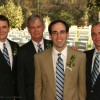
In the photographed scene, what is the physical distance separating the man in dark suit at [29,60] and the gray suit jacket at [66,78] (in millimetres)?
393

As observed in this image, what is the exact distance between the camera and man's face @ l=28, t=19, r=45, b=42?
4.19m

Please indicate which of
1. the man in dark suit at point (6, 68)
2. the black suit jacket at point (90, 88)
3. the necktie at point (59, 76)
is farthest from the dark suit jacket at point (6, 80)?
the black suit jacket at point (90, 88)

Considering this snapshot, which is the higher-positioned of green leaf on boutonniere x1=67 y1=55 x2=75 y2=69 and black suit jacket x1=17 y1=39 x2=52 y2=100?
green leaf on boutonniere x1=67 y1=55 x2=75 y2=69

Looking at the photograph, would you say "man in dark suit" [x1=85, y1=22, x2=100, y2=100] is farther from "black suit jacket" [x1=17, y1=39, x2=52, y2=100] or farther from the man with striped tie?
"black suit jacket" [x1=17, y1=39, x2=52, y2=100]

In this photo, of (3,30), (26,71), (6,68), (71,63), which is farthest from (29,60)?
(71,63)

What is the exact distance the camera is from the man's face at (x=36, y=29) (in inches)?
165

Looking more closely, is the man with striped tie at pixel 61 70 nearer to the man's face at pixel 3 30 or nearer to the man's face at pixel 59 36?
the man's face at pixel 59 36

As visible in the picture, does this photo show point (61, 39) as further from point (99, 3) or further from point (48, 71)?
point (99, 3)

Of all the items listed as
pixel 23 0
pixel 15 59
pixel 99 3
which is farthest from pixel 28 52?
pixel 23 0

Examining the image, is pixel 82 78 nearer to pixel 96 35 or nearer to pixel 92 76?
pixel 92 76

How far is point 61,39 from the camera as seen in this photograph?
3.39 m

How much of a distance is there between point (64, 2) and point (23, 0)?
4594mm

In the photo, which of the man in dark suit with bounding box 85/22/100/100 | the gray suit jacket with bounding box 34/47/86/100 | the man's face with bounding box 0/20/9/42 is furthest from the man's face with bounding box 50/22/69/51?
the man's face with bounding box 0/20/9/42

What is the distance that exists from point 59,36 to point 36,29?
0.86 metres
